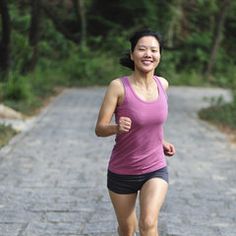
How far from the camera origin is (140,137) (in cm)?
405

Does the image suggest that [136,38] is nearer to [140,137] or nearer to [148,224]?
[140,137]

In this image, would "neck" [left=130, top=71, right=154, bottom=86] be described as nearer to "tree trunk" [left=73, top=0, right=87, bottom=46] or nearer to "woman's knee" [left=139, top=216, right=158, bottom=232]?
"woman's knee" [left=139, top=216, right=158, bottom=232]

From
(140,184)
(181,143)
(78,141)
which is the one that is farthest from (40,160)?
(140,184)

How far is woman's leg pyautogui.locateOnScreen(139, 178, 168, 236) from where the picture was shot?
4012 millimetres

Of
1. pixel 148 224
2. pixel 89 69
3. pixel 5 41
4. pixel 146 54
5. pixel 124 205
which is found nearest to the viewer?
pixel 148 224

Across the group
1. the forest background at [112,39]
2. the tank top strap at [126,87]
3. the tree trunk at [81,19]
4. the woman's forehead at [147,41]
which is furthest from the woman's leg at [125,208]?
the tree trunk at [81,19]

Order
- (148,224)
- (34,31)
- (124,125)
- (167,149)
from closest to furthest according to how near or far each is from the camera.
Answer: (124,125)
(148,224)
(167,149)
(34,31)

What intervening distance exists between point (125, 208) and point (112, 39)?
24.1 meters

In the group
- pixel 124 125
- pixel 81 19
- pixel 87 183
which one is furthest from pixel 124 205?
pixel 81 19

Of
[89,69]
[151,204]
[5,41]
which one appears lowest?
[89,69]

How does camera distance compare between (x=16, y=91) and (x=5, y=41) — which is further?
(x=5, y=41)

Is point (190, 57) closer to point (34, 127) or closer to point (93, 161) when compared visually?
point (34, 127)

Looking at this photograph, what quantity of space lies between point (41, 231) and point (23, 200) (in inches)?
47.2

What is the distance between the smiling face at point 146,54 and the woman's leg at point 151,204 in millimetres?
754
